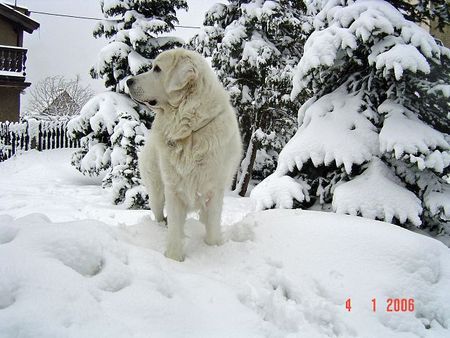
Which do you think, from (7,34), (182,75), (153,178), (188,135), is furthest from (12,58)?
(188,135)

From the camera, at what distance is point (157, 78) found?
3.05 m

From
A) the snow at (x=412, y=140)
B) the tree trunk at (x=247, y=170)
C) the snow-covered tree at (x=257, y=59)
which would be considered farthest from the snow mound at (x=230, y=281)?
the tree trunk at (x=247, y=170)

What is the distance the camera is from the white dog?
284cm

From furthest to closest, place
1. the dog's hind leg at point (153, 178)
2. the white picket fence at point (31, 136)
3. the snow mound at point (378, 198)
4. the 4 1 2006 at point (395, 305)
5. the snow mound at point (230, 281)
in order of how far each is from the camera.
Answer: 1. the white picket fence at point (31, 136)
2. the snow mound at point (378, 198)
3. the dog's hind leg at point (153, 178)
4. the 4 1 2006 at point (395, 305)
5. the snow mound at point (230, 281)

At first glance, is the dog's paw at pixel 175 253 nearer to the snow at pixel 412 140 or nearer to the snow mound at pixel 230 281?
the snow mound at pixel 230 281

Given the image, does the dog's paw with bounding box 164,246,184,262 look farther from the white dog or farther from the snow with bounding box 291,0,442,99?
the snow with bounding box 291,0,442,99

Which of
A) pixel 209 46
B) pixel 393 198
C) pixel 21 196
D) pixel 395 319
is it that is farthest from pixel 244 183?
pixel 395 319

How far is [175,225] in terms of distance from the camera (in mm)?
2918

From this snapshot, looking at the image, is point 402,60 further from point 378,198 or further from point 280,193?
point 280,193

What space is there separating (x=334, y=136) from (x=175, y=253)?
7.91 feet

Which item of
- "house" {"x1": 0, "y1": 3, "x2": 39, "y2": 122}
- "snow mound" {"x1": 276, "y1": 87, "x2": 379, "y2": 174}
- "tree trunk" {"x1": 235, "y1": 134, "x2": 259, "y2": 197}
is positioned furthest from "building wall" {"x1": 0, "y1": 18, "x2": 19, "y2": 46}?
"snow mound" {"x1": 276, "y1": 87, "x2": 379, "y2": 174}

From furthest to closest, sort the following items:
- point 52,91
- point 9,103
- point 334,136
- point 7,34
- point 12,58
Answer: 1. point 52,91
2. point 7,34
3. point 9,103
4. point 12,58
5. point 334,136

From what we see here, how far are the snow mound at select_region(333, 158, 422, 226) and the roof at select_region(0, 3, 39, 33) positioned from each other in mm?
21961

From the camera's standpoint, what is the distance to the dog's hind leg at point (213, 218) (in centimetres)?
302
